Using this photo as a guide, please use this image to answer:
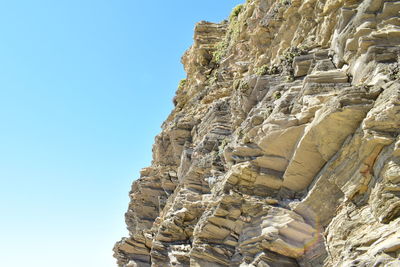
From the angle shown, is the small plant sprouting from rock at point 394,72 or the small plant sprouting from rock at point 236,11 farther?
the small plant sprouting from rock at point 236,11

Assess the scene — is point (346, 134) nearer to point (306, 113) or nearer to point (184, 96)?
point (306, 113)

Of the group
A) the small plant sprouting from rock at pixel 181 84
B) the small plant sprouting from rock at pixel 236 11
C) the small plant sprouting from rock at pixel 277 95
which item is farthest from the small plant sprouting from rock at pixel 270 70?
the small plant sprouting from rock at pixel 181 84

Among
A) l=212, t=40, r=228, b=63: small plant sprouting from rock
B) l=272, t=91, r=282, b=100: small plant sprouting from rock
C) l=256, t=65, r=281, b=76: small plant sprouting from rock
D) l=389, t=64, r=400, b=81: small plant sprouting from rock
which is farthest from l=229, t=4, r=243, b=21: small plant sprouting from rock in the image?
l=389, t=64, r=400, b=81: small plant sprouting from rock

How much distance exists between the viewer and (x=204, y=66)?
44.4 m

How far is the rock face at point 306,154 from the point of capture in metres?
12.2

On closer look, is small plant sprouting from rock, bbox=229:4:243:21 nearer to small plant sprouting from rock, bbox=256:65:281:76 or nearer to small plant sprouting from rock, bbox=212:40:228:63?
small plant sprouting from rock, bbox=212:40:228:63

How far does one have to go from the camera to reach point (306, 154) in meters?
15.9

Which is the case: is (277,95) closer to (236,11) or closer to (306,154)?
(306,154)

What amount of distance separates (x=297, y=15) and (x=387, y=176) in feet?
55.6

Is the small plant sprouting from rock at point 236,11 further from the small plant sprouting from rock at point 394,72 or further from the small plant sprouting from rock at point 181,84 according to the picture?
the small plant sprouting from rock at point 394,72

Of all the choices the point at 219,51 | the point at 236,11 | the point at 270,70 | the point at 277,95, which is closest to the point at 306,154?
the point at 277,95

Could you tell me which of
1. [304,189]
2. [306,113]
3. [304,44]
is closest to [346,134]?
[306,113]

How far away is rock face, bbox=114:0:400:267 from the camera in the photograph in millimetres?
12180

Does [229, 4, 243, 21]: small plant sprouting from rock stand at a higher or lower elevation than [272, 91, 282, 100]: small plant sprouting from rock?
higher
